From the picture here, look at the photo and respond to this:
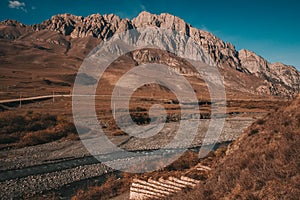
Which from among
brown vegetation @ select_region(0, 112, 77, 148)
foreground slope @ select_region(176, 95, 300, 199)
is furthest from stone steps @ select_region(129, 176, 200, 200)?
brown vegetation @ select_region(0, 112, 77, 148)

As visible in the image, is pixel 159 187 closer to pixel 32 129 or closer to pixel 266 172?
pixel 266 172

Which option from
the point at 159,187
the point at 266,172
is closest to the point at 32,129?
the point at 159,187

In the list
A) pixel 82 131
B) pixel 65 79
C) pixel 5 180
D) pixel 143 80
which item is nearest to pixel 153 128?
pixel 82 131

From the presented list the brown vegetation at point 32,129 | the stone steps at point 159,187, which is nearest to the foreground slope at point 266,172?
the stone steps at point 159,187

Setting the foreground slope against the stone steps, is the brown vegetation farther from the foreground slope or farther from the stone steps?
the foreground slope

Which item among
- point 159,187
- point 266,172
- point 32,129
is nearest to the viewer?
point 266,172

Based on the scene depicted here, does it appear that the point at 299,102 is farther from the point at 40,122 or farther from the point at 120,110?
the point at 120,110

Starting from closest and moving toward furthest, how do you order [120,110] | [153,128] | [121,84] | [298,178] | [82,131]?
[298,178], [82,131], [153,128], [120,110], [121,84]

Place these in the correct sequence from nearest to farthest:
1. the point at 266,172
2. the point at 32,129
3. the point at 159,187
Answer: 1. the point at 266,172
2. the point at 159,187
3. the point at 32,129

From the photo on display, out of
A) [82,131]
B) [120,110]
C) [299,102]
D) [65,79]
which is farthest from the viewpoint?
[65,79]
